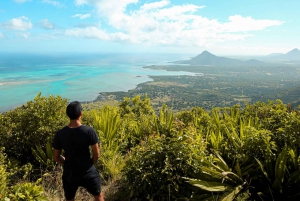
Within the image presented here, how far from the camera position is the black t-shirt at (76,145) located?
2.01 m

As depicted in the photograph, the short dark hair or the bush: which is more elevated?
the short dark hair

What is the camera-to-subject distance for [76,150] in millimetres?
2045

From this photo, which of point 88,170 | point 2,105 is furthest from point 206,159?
point 2,105

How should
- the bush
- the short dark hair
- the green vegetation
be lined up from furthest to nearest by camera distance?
1. the bush
2. the green vegetation
3. the short dark hair

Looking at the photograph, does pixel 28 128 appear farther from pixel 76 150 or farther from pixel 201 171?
pixel 201 171

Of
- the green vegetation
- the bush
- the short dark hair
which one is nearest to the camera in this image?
the short dark hair

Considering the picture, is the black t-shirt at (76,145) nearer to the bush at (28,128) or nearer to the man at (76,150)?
the man at (76,150)

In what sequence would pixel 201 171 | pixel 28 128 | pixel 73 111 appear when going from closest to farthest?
pixel 73 111
pixel 201 171
pixel 28 128

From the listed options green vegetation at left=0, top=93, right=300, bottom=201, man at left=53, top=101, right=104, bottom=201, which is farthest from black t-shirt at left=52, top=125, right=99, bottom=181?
green vegetation at left=0, top=93, right=300, bottom=201

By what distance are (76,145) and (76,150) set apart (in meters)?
0.06

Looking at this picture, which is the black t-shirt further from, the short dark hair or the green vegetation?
the green vegetation

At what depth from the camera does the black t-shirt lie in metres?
2.01

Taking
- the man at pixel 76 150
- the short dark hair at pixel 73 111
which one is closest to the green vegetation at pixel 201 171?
the man at pixel 76 150

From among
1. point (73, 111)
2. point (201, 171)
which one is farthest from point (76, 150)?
point (201, 171)
